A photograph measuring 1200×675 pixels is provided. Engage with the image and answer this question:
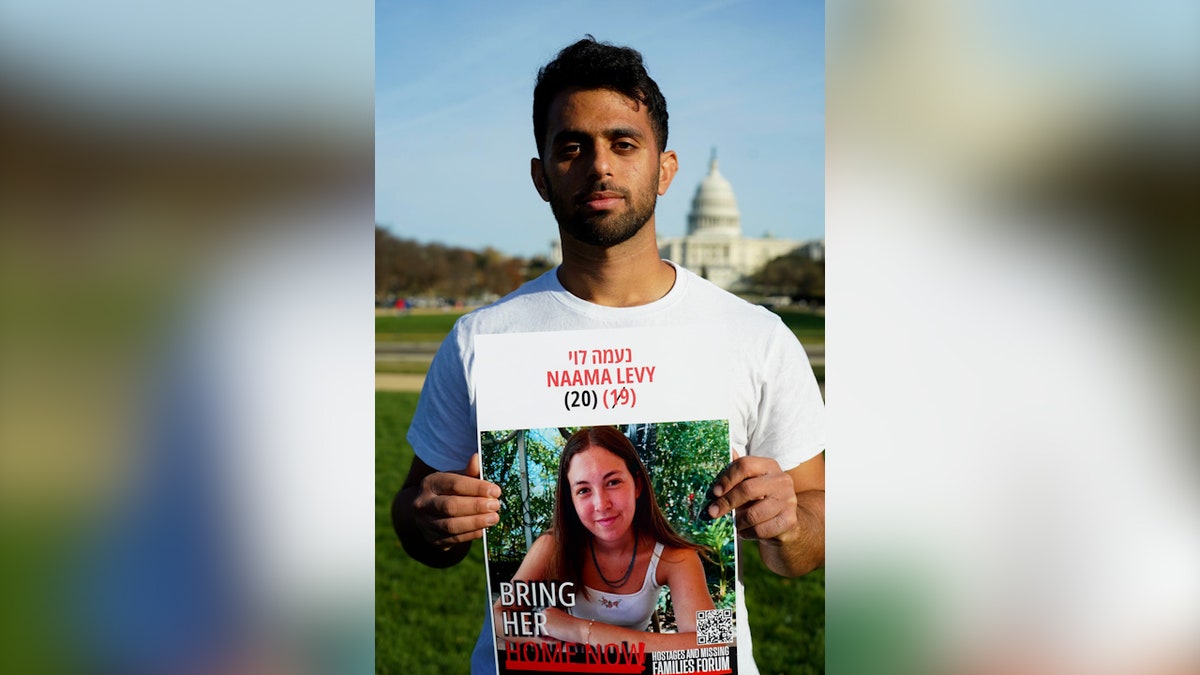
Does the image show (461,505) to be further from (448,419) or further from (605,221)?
(605,221)

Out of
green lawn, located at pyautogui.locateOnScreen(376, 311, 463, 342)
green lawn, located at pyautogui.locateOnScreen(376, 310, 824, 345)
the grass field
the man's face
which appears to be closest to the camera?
the man's face

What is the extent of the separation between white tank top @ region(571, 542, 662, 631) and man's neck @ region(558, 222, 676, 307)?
44cm

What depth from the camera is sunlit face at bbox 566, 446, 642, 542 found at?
1.48 m

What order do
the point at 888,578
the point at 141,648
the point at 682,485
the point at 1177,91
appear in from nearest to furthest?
the point at 682,485
the point at 1177,91
the point at 888,578
the point at 141,648

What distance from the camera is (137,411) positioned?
1.81 m

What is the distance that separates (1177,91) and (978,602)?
3.12 feet

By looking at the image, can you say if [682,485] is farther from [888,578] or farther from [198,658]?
[198,658]

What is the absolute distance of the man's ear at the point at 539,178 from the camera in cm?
148

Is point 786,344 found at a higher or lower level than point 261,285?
lower

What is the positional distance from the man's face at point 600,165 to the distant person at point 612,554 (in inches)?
13.2

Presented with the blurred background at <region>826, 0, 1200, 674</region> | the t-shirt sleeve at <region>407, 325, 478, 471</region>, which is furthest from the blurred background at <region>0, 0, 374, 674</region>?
the blurred background at <region>826, 0, 1200, 674</region>

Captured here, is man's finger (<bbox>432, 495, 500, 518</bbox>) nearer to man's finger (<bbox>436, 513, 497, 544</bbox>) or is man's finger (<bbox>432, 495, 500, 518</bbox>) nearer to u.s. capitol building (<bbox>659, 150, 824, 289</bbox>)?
man's finger (<bbox>436, 513, 497, 544</bbox>)

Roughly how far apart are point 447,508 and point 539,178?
0.54m

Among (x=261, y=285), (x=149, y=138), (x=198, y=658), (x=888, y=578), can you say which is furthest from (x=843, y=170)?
(x=198, y=658)
